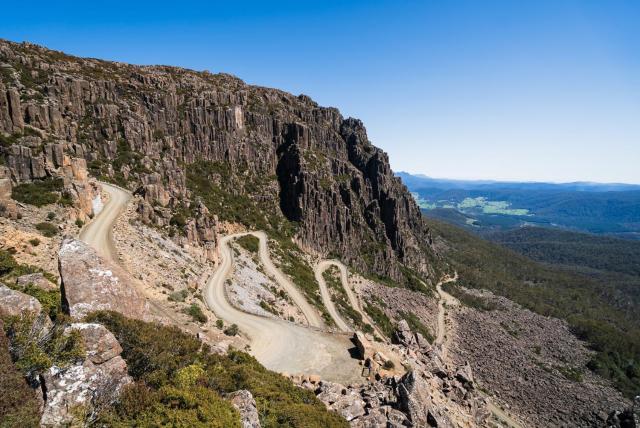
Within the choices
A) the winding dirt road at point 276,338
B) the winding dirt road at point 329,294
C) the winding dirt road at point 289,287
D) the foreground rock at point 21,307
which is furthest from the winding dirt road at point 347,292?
the foreground rock at point 21,307

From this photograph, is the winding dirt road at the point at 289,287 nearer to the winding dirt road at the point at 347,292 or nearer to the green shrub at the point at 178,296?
the winding dirt road at the point at 347,292

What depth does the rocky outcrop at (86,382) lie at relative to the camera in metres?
12.0

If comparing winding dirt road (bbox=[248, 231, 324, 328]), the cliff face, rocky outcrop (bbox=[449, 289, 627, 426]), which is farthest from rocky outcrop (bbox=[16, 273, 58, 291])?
rocky outcrop (bbox=[449, 289, 627, 426])

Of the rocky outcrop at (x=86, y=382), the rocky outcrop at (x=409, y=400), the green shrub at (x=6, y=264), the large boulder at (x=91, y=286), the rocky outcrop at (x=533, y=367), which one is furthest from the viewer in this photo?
the rocky outcrop at (x=533, y=367)

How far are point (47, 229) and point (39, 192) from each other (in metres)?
9.79

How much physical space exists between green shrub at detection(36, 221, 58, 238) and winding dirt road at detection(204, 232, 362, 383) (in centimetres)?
1859

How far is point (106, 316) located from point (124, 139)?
263 ft

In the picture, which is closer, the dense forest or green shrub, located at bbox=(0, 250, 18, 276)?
green shrub, located at bbox=(0, 250, 18, 276)

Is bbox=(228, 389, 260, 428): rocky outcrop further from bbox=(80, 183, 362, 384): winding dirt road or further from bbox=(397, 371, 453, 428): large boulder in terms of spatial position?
bbox=(80, 183, 362, 384): winding dirt road

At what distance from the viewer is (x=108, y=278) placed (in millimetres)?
21297

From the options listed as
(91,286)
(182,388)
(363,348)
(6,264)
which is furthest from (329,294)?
(182,388)

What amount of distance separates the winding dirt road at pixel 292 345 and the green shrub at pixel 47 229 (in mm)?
18593

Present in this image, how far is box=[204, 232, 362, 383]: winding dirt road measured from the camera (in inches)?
1195

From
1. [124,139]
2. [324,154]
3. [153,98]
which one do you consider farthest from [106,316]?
[324,154]
